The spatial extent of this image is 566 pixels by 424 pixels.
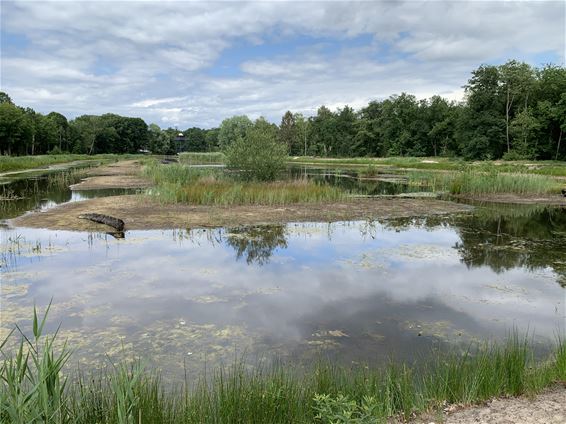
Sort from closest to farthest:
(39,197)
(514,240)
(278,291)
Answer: (278,291) → (514,240) → (39,197)

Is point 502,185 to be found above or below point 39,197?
above

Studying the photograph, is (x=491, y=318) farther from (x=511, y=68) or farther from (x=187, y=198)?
(x=511, y=68)

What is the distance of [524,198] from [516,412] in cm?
2315

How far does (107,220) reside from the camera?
14.6 meters

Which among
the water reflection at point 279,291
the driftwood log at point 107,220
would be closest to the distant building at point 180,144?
the driftwood log at point 107,220

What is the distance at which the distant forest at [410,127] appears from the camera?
167 ft

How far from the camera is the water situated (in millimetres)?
6031

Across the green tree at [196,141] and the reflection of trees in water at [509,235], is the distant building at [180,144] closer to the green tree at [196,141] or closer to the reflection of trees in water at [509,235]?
the green tree at [196,141]

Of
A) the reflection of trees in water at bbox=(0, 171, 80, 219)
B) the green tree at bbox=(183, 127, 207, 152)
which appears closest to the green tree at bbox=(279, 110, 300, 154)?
the green tree at bbox=(183, 127, 207, 152)

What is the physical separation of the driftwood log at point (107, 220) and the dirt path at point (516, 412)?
12472 mm

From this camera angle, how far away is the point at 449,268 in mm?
10211

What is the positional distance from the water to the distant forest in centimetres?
1756

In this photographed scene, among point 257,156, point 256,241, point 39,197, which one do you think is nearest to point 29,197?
point 39,197

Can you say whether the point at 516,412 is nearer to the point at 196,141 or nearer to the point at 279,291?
the point at 279,291
